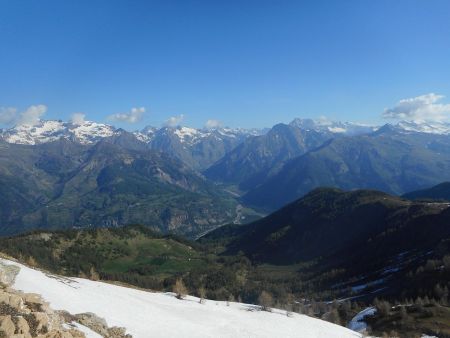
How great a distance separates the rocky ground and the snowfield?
67.2 inches

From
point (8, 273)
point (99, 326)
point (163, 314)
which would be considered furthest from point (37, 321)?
point (163, 314)

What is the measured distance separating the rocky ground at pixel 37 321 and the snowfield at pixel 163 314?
5.60ft

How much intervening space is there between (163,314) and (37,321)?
1865 cm

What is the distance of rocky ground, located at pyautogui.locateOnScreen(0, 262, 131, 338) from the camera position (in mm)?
29422

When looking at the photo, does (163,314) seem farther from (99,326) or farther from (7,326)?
(7,326)

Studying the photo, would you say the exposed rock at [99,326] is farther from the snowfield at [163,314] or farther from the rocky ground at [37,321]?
the snowfield at [163,314]

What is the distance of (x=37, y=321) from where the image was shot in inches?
1226

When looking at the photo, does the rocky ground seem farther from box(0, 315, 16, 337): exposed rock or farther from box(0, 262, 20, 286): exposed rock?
box(0, 262, 20, 286): exposed rock

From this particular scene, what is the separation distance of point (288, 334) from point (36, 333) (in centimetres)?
3014

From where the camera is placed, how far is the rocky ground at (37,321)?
1158 inches

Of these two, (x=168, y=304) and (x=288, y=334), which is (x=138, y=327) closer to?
(x=168, y=304)

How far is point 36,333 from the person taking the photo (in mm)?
30219

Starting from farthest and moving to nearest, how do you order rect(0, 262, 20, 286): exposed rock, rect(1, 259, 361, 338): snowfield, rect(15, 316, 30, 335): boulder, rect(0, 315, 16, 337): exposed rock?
rect(1, 259, 361, 338): snowfield
rect(0, 262, 20, 286): exposed rock
rect(15, 316, 30, 335): boulder
rect(0, 315, 16, 337): exposed rock

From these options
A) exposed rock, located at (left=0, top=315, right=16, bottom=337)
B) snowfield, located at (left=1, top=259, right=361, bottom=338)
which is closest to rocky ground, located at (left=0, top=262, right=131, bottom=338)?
exposed rock, located at (left=0, top=315, right=16, bottom=337)
